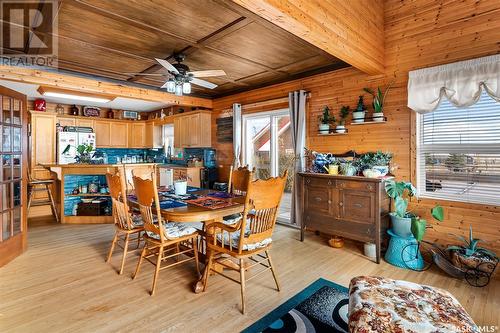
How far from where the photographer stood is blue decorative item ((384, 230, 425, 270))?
2.96 meters

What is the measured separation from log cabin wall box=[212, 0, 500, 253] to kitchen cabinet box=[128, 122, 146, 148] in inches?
215

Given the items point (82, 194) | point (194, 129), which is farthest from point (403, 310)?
point (194, 129)

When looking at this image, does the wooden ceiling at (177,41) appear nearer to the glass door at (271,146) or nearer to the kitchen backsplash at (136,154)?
the glass door at (271,146)

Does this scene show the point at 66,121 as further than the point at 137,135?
No

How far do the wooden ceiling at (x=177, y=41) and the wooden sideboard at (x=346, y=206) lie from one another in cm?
176

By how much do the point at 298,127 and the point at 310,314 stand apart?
2852mm

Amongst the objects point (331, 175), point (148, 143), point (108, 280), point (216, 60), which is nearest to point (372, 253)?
point (331, 175)

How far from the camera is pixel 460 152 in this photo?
9.76 ft

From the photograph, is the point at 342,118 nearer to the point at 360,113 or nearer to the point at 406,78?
the point at 360,113

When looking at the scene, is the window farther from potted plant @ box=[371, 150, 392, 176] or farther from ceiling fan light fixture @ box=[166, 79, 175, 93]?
ceiling fan light fixture @ box=[166, 79, 175, 93]

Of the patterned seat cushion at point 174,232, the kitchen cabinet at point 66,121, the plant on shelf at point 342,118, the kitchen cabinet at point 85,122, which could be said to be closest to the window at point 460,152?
the plant on shelf at point 342,118

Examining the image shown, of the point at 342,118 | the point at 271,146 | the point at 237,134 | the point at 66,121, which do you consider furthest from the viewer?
the point at 66,121

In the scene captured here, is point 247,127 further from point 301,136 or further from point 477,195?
point 477,195

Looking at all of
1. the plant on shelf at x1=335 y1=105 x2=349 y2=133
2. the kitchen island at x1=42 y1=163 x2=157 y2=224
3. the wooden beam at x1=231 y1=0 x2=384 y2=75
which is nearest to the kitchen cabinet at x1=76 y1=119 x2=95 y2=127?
the kitchen island at x1=42 y1=163 x2=157 y2=224
